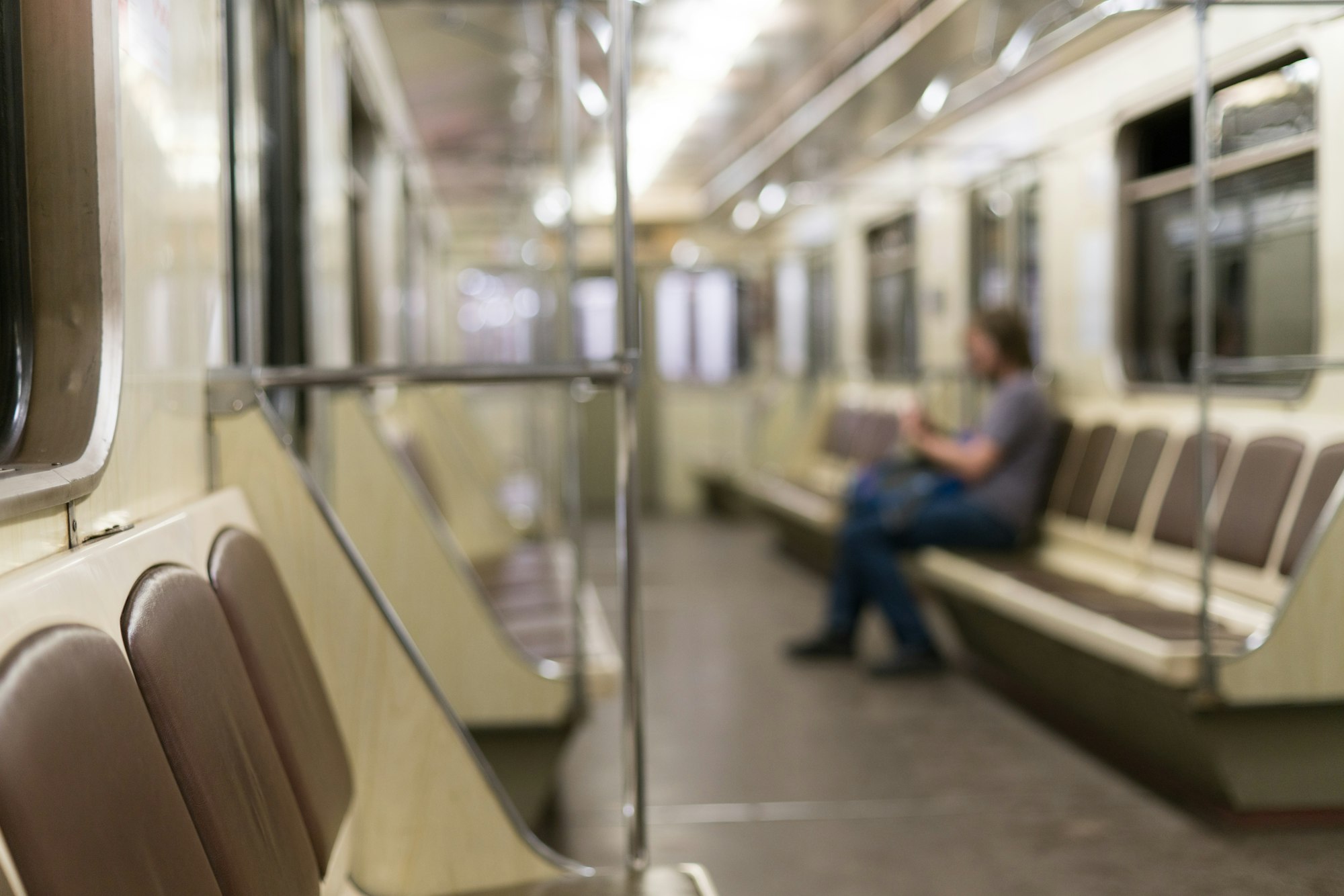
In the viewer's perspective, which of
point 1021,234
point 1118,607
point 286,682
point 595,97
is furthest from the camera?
point 595,97

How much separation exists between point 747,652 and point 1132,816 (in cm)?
247

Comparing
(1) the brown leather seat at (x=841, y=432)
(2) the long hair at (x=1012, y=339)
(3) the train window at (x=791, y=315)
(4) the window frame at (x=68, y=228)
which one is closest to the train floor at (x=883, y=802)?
(2) the long hair at (x=1012, y=339)

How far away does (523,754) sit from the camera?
3299 millimetres

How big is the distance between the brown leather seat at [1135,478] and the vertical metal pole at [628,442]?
134 inches

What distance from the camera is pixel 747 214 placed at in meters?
10.1

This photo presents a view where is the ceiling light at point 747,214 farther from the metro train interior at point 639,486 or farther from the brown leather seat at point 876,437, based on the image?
the brown leather seat at point 876,437

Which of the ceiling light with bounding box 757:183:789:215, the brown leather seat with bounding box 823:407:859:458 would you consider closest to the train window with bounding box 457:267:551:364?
the ceiling light with bounding box 757:183:789:215

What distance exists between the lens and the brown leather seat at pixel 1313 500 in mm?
3523

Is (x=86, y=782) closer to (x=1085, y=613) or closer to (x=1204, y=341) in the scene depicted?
(x=1204, y=341)

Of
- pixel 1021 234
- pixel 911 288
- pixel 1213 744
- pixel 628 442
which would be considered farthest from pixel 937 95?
pixel 628 442

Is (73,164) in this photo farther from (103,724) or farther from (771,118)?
(771,118)

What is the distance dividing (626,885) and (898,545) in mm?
3754

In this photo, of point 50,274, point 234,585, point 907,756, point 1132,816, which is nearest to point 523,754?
point 907,756

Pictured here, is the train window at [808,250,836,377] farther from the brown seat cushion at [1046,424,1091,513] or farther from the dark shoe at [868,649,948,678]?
the dark shoe at [868,649,948,678]
